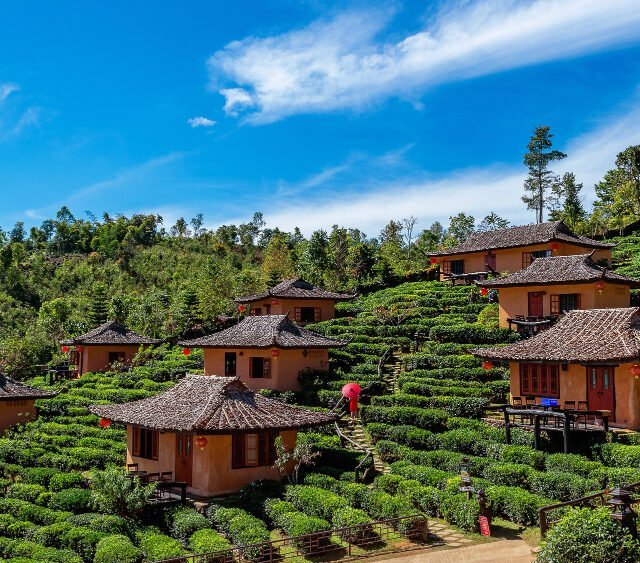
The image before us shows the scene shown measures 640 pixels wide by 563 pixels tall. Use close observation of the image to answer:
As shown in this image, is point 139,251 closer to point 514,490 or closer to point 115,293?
point 115,293

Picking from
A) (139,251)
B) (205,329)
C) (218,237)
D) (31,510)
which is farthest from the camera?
(218,237)

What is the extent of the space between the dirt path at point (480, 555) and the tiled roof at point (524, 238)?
1305 inches

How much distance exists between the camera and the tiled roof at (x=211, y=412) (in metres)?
21.6

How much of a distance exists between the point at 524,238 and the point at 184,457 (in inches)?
1348

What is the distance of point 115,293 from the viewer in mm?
67625

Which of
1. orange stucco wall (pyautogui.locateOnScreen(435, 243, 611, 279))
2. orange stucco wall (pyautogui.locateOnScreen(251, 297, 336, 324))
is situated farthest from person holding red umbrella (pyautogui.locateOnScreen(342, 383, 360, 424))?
orange stucco wall (pyautogui.locateOnScreen(435, 243, 611, 279))

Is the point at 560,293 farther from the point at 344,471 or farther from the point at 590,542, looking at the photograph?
the point at 590,542

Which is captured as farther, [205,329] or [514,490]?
[205,329]

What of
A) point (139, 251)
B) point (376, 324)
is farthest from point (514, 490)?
point (139, 251)

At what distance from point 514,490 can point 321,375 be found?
17.0 m

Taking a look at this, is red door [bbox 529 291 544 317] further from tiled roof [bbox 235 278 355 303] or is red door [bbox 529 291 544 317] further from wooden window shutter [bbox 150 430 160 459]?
wooden window shutter [bbox 150 430 160 459]

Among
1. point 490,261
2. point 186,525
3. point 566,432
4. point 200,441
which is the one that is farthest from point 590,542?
point 490,261

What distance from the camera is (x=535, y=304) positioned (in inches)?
1453

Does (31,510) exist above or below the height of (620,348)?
below
